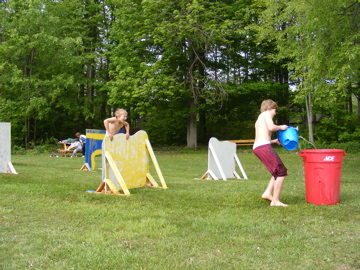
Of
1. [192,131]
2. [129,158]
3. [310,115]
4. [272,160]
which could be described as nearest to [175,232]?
[272,160]

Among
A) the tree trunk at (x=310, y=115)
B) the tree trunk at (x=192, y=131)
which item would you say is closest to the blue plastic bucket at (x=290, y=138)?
the tree trunk at (x=310, y=115)

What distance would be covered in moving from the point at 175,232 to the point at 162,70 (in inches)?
850

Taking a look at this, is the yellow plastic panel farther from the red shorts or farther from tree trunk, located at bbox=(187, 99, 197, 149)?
tree trunk, located at bbox=(187, 99, 197, 149)

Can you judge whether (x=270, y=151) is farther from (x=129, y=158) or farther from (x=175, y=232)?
(x=129, y=158)

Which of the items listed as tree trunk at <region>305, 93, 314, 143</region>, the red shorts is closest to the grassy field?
the red shorts

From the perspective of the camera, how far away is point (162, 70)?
25531 mm

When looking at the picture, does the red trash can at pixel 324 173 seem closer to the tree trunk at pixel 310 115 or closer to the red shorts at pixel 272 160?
the red shorts at pixel 272 160

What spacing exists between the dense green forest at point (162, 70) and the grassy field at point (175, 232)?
49.1ft

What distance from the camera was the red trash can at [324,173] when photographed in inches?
243

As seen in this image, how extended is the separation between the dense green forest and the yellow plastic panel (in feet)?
42.7

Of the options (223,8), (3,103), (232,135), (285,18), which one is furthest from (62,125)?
(285,18)

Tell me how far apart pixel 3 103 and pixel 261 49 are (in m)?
18.0

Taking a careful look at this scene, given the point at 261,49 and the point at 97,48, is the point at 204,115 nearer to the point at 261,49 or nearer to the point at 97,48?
the point at 261,49

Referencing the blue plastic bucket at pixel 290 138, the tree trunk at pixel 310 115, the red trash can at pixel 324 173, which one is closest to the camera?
the red trash can at pixel 324 173
